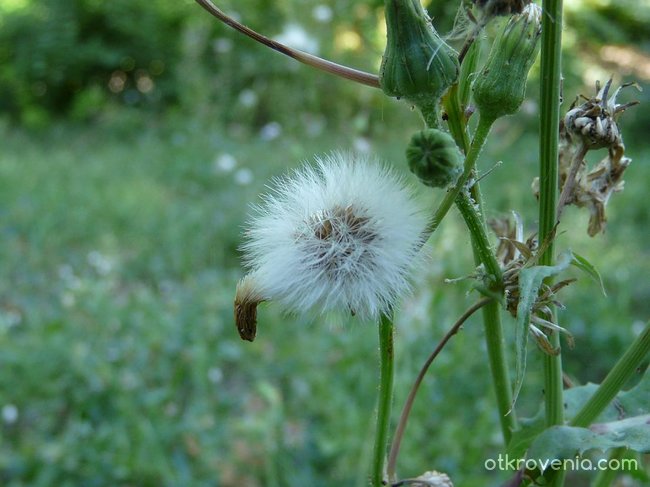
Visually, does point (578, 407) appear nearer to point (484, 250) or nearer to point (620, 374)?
point (620, 374)

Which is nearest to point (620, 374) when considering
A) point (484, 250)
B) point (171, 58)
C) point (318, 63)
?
point (484, 250)

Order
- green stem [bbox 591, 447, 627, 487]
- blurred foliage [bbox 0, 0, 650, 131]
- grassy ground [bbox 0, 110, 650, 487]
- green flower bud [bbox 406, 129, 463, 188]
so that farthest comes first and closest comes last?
1. blurred foliage [bbox 0, 0, 650, 131]
2. grassy ground [bbox 0, 110, 650, 487]
3. green stem [bbox 591, 447, 627, 487]
4. green flower bud [bbox 406, 129, 463, 188]

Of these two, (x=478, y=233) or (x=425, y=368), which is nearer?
(x=478, y=233)

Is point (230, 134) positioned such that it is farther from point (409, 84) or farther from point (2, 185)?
point (409, 84)

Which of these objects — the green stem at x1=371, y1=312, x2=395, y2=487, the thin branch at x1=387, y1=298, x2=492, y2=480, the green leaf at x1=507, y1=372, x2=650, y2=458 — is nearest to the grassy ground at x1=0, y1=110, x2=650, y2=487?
the green leaf at x1=507, y1=372, x2=650, y2=458

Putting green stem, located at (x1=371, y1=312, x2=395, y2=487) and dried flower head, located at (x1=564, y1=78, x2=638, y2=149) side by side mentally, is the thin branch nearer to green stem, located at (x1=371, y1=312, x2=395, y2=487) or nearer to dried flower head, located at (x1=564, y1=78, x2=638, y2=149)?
green stem, located at (x1=371, y1=312, x2=395, y2=487)

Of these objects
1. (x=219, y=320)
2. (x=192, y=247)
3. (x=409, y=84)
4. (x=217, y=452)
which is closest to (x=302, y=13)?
(x=192, y=247)

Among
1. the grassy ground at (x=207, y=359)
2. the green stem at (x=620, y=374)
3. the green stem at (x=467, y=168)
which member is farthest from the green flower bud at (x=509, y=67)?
the grassy ground at (x=207, y=359)

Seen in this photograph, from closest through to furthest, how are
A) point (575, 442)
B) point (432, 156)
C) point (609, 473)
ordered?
point (432, 156), point (575, 442), point (609, 473)
